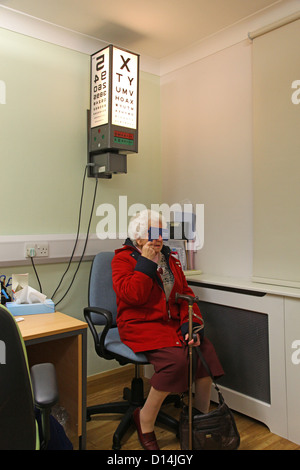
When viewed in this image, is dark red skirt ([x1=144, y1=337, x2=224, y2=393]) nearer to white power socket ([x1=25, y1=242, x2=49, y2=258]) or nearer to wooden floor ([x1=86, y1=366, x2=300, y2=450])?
wooden floor ([x1=86, y1=366, x2=300, y2=450])

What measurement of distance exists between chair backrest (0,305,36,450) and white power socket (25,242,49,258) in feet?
4.58

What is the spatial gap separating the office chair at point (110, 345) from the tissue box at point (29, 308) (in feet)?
0.73

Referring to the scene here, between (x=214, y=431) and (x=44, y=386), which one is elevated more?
(x=44, y=386)

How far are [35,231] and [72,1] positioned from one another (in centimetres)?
142

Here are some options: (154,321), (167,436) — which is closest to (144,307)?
(154,321)

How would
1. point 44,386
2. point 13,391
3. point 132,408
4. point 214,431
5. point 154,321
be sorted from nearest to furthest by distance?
point 13,391
point 44,386
point 214,431
point 154,321
point 132,408

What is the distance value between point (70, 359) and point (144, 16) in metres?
2.11

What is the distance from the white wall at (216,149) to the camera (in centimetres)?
259

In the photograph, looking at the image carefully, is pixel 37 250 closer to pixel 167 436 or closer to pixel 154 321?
pixel 154 321

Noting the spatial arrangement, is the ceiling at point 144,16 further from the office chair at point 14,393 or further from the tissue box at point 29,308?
the office chair at point 14,393

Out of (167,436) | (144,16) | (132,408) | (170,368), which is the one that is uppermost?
(144,16)

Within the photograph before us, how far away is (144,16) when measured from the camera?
2455mm

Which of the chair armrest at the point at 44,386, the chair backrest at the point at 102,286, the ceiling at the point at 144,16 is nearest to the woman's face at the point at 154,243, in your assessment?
the chair backrest at the point at 102,286

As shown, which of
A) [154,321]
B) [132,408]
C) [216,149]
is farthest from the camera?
[216,149]
